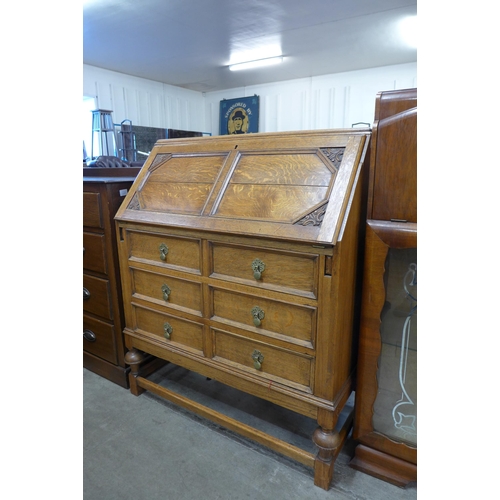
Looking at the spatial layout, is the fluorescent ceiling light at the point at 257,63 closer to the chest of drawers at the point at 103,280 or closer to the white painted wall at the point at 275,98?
the white painted wall at the point at 275,98

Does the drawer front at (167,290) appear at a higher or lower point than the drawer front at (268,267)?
lower

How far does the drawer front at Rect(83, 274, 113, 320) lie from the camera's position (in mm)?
1962

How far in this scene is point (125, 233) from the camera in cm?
172

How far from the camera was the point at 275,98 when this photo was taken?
6004 millimetres

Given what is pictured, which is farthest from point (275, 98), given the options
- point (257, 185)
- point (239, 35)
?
point (257, 185)

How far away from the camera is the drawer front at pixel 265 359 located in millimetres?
1318

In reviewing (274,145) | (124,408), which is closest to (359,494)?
(124,408)

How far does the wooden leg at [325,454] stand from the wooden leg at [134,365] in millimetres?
1036

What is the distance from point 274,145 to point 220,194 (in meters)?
0.31

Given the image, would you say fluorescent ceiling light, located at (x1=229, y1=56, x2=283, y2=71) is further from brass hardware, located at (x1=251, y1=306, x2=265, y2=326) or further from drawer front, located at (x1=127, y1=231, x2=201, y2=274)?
brass hardware, located at (x1=251, y1=306, x2=265, y2=326)

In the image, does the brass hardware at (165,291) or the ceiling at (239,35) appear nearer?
the brass hardware at (165,291)

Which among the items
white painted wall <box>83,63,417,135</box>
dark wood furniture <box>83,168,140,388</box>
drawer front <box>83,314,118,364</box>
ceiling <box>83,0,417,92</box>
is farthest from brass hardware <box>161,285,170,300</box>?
white painted wall <box>83,63,417,135</box>

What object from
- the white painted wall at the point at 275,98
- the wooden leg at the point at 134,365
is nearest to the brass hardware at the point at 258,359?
the wooden leg at the point at 134,365

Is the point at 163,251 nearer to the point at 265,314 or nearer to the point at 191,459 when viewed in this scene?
the point at 265,314
